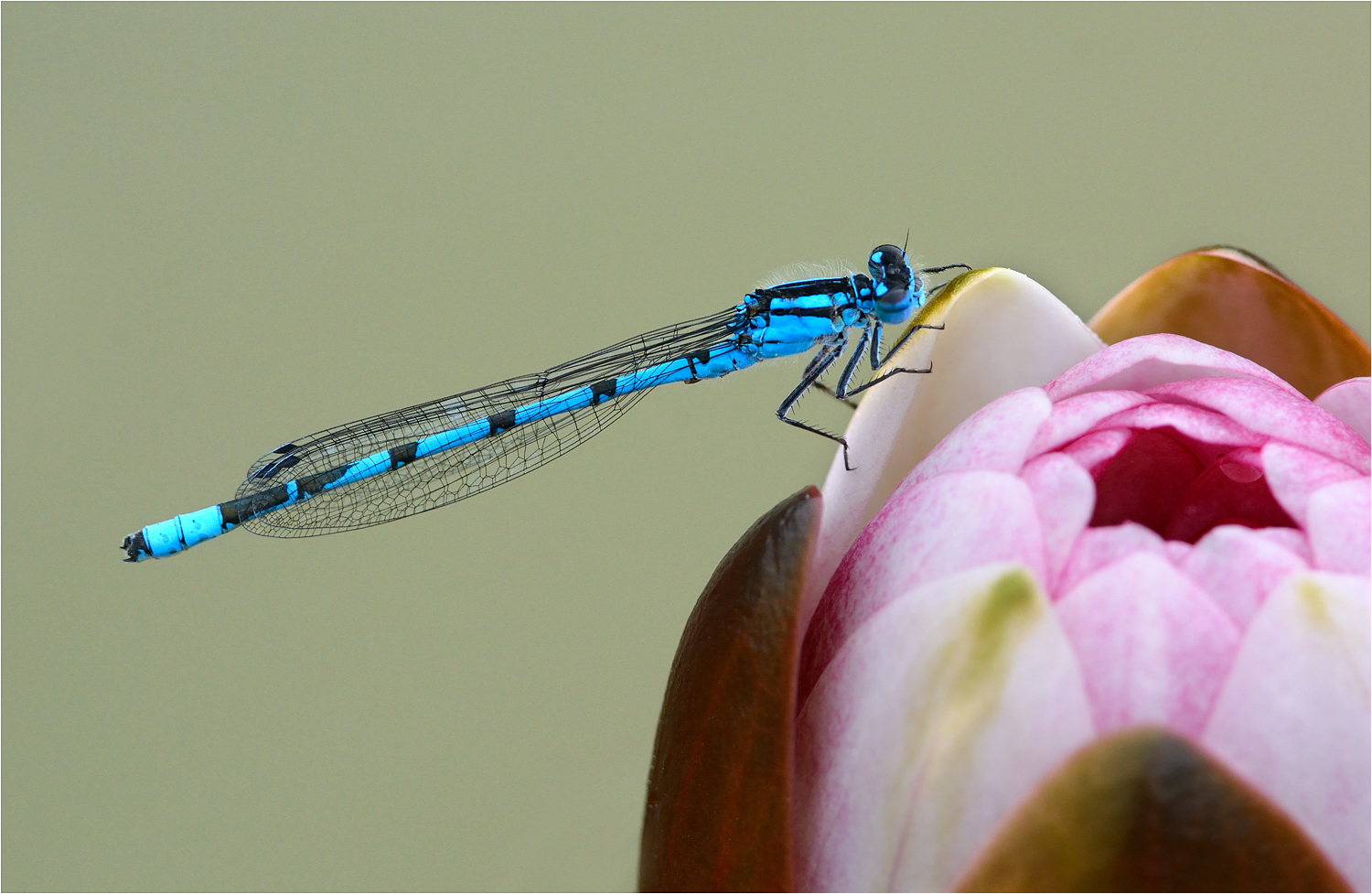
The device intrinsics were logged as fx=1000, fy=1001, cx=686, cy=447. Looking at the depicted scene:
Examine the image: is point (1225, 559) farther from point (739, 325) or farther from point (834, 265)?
point (739, 325)

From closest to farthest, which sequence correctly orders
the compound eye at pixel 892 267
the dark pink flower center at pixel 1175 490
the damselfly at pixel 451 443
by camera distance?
the dark pink flower center at pixel 1175 490 → the compound eye at pixel 892 267 → the damselfly at pixel 451 443

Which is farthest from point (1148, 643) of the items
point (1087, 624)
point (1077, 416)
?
point (1077, 416)

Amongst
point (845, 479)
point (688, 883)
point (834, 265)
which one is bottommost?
point (688, 883)

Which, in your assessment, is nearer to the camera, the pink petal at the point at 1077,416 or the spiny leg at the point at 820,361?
the pink petal at the point at 1077,416

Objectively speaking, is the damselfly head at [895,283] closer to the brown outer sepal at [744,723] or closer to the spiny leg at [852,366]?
the spiny leg at [852,366]

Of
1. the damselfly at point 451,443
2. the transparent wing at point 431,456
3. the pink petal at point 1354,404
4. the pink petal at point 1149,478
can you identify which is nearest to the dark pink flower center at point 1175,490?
the pink petal at point 1149,478

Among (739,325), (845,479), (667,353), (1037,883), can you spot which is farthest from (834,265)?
(1037,883)
